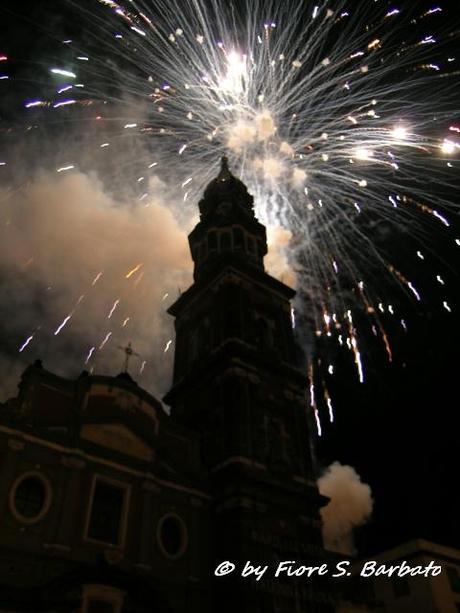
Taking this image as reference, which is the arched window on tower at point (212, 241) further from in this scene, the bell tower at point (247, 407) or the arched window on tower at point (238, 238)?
the arched window on tower at point (238, 238)

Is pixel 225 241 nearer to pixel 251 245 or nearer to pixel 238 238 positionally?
pixel 238 238

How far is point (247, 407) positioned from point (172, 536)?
6.64 m

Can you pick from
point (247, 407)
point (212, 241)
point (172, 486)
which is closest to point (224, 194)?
point (212, 241)

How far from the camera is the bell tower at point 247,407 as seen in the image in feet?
65.9

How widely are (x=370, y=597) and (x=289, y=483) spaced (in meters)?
8.29

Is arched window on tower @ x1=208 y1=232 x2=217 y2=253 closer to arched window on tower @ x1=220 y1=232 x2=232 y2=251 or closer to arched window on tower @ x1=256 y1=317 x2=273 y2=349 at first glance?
arched window on tower @ x1=220 y1=232 x2=232 y2=251

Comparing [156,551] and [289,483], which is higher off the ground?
[289,483]

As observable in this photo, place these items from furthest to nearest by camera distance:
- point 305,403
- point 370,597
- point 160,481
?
point 305,403
point 370,597
point 160,481

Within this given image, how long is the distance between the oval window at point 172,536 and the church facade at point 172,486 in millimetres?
42

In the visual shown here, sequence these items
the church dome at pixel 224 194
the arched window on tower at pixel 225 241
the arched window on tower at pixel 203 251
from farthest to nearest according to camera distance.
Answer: the church dome at pixel 224 194
the arched window on tower at pixel 203 251
the arched window on tower at pixel 225 241

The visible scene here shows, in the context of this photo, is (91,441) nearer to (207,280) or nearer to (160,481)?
(160,481)

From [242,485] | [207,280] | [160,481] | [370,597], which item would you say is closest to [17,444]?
[160,481]

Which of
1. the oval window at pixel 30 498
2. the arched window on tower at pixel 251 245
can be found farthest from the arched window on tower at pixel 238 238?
the oval window at pixel 30 498

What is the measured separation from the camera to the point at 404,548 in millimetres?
34312
